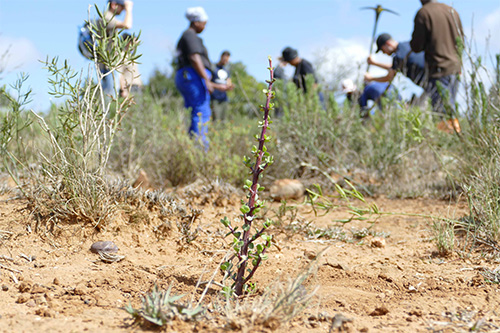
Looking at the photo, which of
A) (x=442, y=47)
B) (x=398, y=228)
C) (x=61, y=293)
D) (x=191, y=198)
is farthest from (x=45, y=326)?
(x=442, y=47)

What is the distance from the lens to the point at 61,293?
6.46 ft

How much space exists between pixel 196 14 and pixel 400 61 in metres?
2.66

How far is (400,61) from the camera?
20.0ft

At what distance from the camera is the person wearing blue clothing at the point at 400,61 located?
589 centimetres

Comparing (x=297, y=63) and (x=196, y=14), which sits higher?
(x=196, y=14)

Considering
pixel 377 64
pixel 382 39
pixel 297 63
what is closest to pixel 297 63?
pixel 297 63

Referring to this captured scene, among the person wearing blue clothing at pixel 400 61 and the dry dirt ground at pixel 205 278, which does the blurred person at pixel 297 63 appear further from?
the dry dirt ground at pixel 205 278

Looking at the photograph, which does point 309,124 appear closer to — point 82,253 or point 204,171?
point 204,171

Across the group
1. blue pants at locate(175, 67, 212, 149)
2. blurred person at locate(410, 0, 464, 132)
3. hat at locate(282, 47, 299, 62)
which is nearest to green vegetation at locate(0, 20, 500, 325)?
blue pants at locate(175, 67, 212, 149)

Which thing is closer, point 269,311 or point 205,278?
point 269,311

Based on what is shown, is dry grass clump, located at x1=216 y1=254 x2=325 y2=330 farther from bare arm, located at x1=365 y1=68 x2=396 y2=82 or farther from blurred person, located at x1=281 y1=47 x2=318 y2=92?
blurred person, located at x1=281 y1=47 x2=318 y2=92

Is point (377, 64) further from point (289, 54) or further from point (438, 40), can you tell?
point (289, 54)

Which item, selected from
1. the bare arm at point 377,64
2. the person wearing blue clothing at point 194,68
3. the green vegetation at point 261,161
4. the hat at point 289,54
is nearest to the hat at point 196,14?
the person wearing blue clothing at point 194,68

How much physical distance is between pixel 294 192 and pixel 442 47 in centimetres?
276
